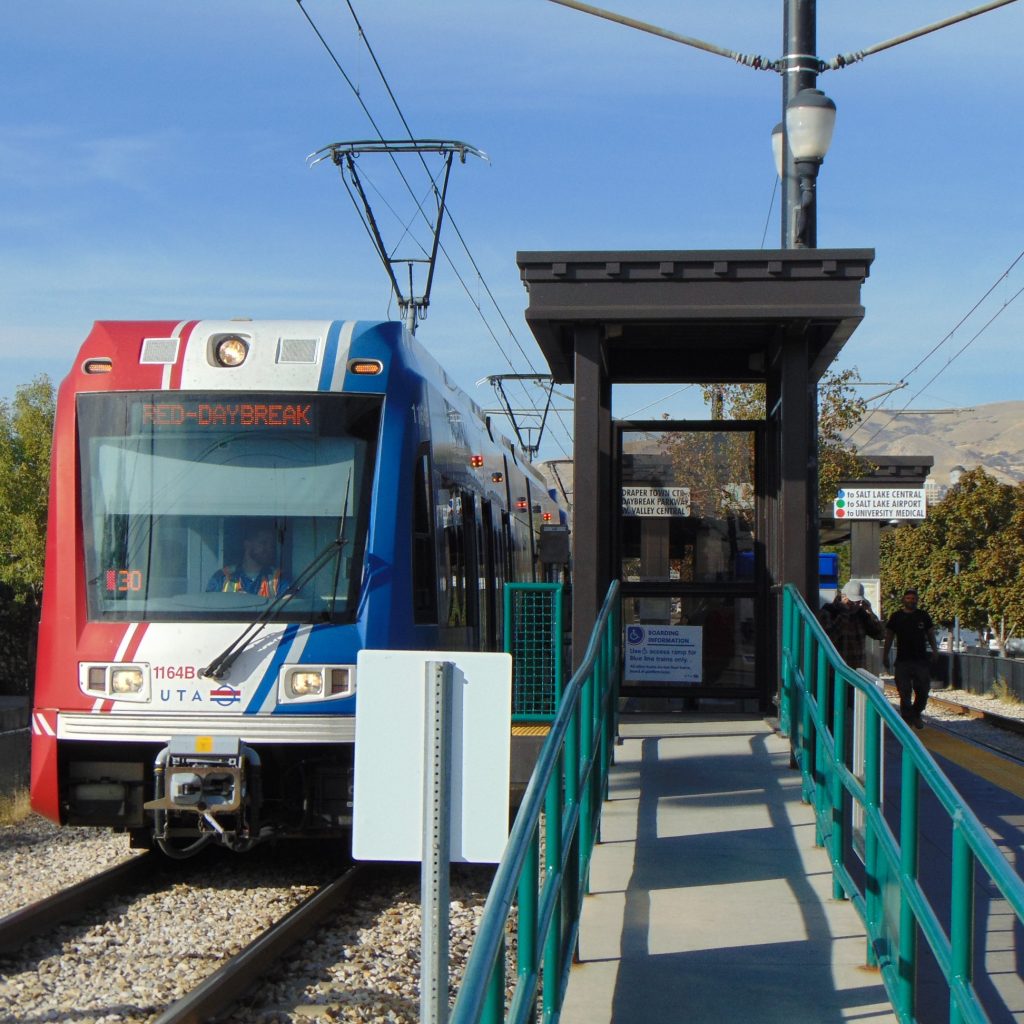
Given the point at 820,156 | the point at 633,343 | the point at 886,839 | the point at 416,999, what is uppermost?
the point at 820,156

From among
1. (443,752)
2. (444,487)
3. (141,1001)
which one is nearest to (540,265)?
(444,487)

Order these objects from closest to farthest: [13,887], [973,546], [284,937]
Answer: [284,937] < [13,887] < [973,546]

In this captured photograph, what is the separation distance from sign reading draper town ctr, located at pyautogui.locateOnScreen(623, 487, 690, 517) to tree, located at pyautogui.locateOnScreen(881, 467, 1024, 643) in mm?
21996

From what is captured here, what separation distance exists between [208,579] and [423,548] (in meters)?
1.37

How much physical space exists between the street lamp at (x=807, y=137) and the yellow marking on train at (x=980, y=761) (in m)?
4.89

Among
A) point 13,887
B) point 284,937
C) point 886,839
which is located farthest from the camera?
point 13,887

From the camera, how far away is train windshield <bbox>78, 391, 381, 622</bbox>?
336 inches

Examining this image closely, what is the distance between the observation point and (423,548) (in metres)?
9.09

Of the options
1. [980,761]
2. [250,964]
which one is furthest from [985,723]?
[250,964]

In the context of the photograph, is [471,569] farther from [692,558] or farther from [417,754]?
[417,754]

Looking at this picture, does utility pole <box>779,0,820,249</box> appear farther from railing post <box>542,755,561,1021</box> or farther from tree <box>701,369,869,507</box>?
tree <box>701,369,869,507</box>

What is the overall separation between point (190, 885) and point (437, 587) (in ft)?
8.22

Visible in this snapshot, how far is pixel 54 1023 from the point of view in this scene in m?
6.14

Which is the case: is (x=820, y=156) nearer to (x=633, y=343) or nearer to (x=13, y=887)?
(x=633, y=343)
